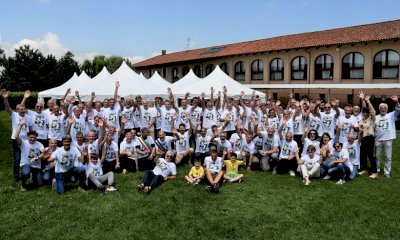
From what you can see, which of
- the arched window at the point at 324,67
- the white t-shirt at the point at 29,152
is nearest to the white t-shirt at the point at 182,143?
the white t-shirt at the point at 29,152

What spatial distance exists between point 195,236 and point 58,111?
4990 millimetres

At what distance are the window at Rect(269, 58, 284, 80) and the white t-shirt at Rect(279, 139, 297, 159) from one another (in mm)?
19722

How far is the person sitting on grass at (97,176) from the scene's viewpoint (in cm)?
705

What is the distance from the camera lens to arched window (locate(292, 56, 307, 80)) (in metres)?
25.7

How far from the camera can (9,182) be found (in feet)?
25.2

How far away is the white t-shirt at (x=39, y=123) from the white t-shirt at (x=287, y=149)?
5849 mm

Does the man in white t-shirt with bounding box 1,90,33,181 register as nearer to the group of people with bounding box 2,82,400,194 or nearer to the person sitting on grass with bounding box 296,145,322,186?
the group of people with bounding box 2,82,400,194

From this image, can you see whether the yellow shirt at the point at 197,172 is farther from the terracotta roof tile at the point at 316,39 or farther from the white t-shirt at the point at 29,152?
the terracotta roof tile at the point at 316,39

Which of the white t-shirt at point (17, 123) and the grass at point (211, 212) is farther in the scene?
the white t-shirt at point (17, 123)

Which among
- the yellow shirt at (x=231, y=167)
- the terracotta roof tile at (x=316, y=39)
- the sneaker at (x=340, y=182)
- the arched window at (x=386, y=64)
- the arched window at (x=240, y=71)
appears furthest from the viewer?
the arched window at (x=240, y=71)

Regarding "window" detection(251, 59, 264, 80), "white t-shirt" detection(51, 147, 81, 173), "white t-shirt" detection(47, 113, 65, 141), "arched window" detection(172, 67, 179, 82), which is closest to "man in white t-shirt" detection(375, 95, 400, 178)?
"white t-shirt" detection(51, 147, 81, 173)

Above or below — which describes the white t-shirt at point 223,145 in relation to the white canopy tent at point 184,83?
below

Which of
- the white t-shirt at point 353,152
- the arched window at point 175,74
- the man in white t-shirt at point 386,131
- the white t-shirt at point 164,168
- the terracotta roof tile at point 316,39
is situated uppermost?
the terracotta roof tile at point 316,39

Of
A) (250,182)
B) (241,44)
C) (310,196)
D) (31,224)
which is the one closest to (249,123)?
(250,182)
